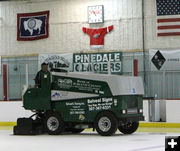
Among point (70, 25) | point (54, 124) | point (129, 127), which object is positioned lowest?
point (129, 127)

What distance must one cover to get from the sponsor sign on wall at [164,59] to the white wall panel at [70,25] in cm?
101

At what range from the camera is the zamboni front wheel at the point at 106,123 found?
40.5 ft

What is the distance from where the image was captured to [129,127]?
13.6 metres

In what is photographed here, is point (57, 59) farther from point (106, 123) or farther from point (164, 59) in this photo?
point (106, 123)

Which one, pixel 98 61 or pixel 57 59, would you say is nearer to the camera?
pixel 98 61

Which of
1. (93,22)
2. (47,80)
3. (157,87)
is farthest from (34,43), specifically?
(47,80)

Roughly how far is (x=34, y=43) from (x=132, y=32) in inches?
218

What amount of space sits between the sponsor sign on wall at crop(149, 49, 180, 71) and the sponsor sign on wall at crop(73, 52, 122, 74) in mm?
1826

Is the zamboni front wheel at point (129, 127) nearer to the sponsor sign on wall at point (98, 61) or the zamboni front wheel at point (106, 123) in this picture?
the zamboni front wheel at point (106, 123)

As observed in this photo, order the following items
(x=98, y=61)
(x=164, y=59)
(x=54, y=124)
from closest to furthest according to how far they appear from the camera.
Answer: (x=54, y=124), (x=164, y=59), (x=98, y=61)

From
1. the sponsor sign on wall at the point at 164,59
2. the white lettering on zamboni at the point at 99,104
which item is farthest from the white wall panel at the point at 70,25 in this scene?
the white lettering on zamboni at the point at 99,104

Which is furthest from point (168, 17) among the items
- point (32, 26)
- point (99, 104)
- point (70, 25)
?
point (99, 104)

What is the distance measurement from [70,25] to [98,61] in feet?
8.40

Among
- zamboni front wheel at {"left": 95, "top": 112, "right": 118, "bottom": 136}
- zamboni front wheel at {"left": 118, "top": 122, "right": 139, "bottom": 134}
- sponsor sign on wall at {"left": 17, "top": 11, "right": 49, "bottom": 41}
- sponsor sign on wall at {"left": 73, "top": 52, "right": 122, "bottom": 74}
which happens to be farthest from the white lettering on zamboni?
sponsor sign on wall at {"left": 17, "top": 11, "right": 49, "bottom": 41}
